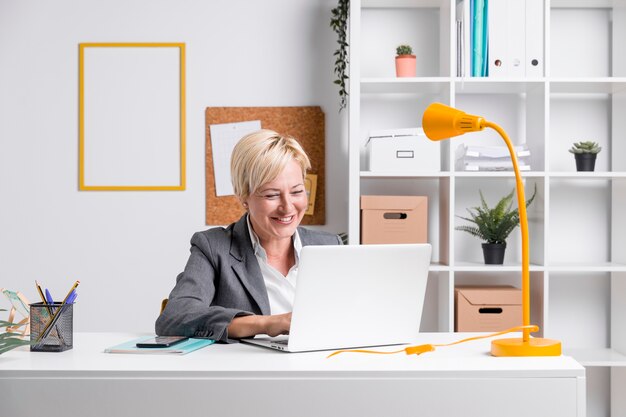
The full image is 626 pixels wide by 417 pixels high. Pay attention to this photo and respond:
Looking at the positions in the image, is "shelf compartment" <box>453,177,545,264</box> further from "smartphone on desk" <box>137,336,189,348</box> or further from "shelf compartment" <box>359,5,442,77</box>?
"smartphone on desk" <box>137,336,189,348</box>

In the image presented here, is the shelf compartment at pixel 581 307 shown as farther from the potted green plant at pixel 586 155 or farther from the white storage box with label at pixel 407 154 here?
the white storage box with label at pixel 407 154

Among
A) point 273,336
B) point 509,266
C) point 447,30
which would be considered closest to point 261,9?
point 447,30

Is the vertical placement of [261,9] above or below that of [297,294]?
above

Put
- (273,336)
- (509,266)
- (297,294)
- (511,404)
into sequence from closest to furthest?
(511,404) < (297,294) < (273,336) < (509,266)

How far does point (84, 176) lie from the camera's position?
11.7 feet

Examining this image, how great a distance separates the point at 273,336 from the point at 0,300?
2262 millimetres

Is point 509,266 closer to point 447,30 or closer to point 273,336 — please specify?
point 447,30

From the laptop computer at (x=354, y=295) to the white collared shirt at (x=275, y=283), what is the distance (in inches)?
18.5

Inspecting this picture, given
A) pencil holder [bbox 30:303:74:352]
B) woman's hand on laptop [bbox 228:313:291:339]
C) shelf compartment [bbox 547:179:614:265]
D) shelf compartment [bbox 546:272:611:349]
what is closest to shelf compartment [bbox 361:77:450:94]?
shelf compartment [bbox 547:179:614:265]

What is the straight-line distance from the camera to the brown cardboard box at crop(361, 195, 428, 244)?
10.5ft

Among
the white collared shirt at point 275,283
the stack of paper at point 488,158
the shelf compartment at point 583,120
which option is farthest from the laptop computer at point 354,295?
the shelf compartment at point 583,120

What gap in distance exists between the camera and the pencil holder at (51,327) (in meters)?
1.70

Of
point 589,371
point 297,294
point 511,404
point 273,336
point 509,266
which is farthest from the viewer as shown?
point 589,371

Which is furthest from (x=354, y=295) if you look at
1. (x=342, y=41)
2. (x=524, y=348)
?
(x=342, y=41)
